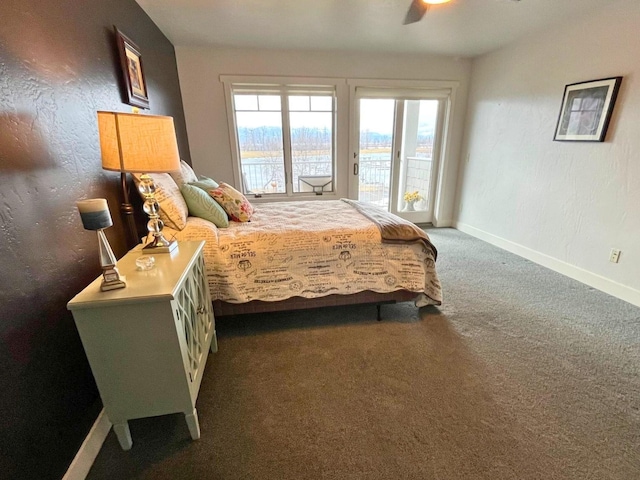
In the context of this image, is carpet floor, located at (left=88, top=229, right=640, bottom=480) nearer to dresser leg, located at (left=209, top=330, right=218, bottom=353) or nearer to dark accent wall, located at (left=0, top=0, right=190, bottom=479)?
dresser leg, located at (left=209, top=330, right=218, bottom=353)

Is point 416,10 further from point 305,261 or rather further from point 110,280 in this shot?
point 110,280

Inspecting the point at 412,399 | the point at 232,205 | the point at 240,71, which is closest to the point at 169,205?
the point at 232,205

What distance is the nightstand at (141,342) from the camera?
1.05 metres

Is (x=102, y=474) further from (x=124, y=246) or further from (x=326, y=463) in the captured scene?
(x=124, y=246)

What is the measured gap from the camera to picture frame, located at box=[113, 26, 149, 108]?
190cm

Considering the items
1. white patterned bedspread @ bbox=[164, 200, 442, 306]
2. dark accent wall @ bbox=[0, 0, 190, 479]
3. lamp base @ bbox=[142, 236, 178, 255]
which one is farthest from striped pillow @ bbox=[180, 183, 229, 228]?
lamp base @ bbox=[142, 236, 178, 255]

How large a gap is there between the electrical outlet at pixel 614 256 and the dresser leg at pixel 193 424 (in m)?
3.36

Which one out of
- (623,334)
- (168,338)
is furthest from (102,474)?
(623,334)

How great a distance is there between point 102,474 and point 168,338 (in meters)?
0.63

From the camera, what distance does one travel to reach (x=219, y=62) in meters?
3.45

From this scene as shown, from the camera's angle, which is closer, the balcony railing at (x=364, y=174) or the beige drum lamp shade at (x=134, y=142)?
the beige drum lamp shade at (x=134, y=142)

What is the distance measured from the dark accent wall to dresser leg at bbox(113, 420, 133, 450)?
0.14 m

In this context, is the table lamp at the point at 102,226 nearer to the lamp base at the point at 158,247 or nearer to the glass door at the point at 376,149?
the lamp base at the point at 158,247

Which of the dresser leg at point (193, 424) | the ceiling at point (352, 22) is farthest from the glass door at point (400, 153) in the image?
the dresser leg at point (193, 424)
